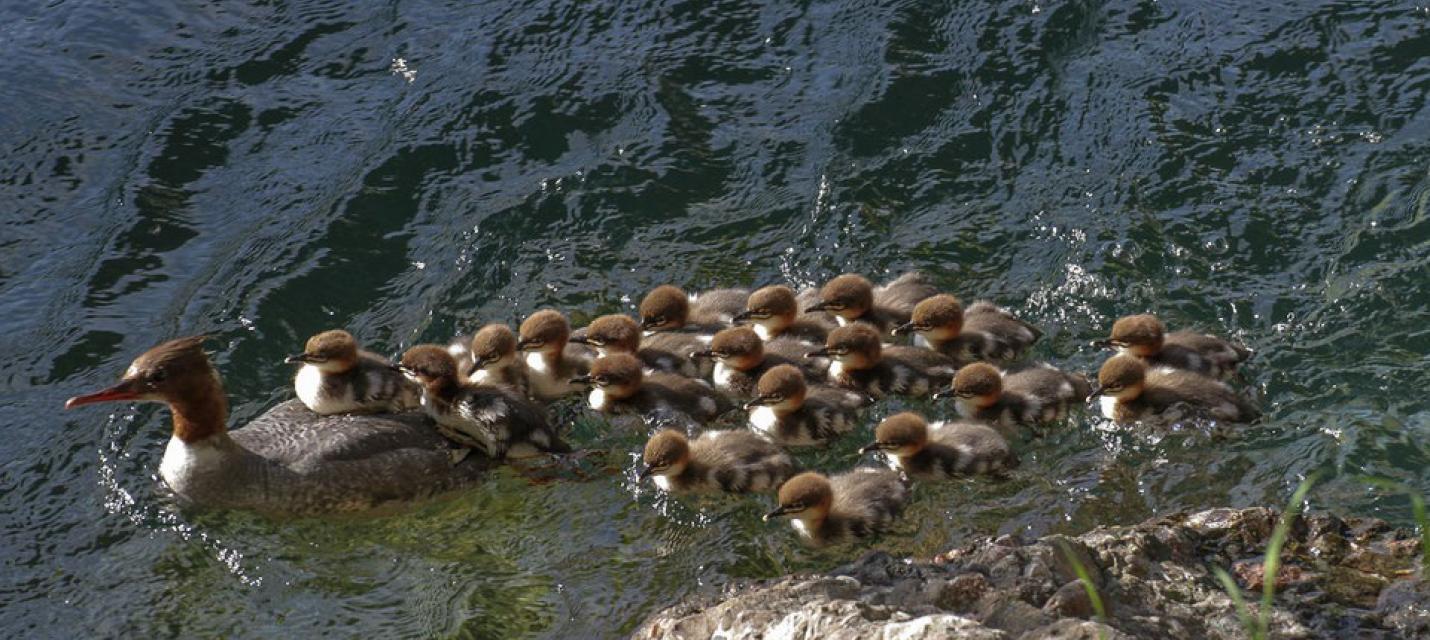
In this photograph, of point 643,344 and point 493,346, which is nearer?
point 493,346

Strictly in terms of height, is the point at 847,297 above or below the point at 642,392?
above

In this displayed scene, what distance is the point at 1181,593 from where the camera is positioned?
4582 millimetres

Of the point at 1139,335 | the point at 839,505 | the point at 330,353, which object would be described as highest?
the point at 330,353

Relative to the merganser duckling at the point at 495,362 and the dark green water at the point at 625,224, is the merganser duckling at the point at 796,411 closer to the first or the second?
the dark green water at the point at 625,224

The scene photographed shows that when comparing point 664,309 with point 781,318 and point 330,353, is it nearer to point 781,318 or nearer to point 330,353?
point 781,318

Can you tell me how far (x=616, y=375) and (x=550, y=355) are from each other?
0.48 metres

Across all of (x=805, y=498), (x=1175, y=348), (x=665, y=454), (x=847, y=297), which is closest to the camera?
(x=805, y=498)

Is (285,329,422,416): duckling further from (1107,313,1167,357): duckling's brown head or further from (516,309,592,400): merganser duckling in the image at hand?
(1107,313,1167,357): duckling's brown head

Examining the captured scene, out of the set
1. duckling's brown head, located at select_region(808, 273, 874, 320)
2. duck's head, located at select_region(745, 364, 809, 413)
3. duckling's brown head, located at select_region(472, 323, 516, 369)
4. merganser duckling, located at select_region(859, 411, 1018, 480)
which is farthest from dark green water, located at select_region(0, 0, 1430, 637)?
duckling's brown head, located at select_region(808, 273, 874, 320)

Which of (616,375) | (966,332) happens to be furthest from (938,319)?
(616,375)

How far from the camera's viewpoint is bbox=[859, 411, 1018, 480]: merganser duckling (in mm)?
6137

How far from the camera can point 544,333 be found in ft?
22.3

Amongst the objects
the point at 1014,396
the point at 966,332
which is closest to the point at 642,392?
the point at 966,332

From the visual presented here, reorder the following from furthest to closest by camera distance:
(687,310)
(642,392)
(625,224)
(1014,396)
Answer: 1. (625,224)
2. (687,310)
3. (642,392)
4. (1014,396)
